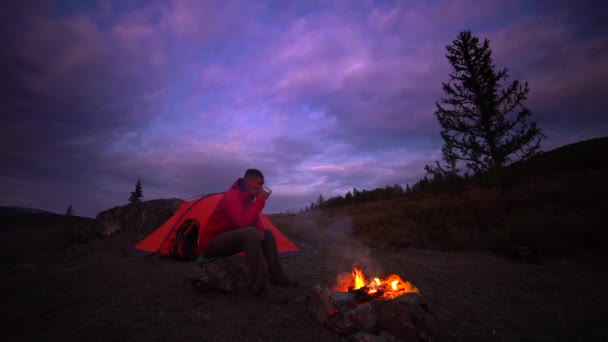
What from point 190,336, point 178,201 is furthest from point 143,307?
point 178,201

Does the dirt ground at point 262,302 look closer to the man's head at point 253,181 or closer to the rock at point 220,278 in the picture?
the rock at point 220,278

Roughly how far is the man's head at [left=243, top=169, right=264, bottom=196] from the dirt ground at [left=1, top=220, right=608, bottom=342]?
1.63 meters

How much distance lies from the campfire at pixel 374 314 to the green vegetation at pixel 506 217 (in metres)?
6.72

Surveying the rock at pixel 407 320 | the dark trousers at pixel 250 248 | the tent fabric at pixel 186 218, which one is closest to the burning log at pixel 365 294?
the rock at pixel 407 320

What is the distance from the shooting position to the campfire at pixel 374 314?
2.77 meters

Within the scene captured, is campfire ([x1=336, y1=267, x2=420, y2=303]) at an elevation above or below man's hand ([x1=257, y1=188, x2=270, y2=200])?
below

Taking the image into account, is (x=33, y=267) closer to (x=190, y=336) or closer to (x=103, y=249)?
(x=103, y=249)

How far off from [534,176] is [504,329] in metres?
14.1

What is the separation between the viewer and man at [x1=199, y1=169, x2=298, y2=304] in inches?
155

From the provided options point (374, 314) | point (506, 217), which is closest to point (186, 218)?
point (374, 314)

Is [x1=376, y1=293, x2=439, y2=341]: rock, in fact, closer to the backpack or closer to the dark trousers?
the dark trousers

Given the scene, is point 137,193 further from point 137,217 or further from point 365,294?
point 365,294

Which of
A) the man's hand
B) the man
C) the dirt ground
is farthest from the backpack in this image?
the man's hand

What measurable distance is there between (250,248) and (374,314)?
6.04ft
